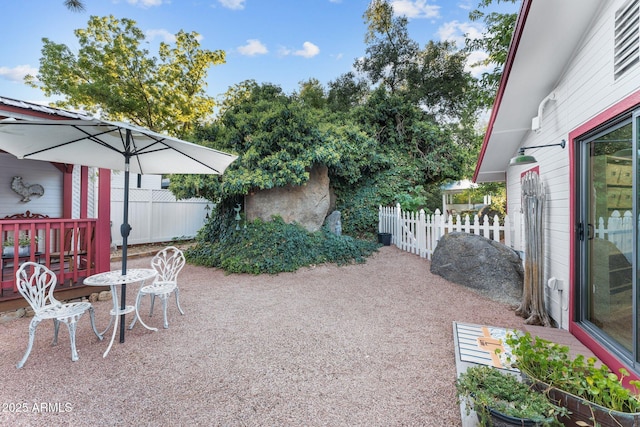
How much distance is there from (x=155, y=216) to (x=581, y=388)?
10.8 meters

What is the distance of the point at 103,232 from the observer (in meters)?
4.59

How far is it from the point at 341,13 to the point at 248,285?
10.4 meters

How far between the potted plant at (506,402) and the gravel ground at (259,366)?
288mm

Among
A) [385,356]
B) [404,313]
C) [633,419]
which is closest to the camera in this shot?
[633,419]

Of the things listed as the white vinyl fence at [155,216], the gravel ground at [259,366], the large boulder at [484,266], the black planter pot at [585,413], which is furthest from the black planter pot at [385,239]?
the black planter pot at [585,413]

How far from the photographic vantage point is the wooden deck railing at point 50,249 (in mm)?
3848

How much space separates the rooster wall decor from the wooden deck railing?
205cm

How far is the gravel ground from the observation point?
2.00 m

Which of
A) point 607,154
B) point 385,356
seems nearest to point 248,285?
point 385,356

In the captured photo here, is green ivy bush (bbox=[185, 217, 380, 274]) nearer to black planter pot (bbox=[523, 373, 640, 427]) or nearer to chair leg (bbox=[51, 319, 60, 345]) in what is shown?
chair leg (bbox=[51, 319, 60, 345])

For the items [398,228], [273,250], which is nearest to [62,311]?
[273,250]

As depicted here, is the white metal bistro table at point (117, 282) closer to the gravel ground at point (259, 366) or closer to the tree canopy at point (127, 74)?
the gravel ground at point (259, 366)

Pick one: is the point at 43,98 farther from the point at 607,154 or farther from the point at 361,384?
the point at 607,154

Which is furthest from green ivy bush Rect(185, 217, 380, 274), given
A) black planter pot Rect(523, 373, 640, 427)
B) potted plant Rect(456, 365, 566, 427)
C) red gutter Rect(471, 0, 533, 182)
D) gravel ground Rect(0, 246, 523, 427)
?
black planter pot Rect(523, 373, 640, 427)
